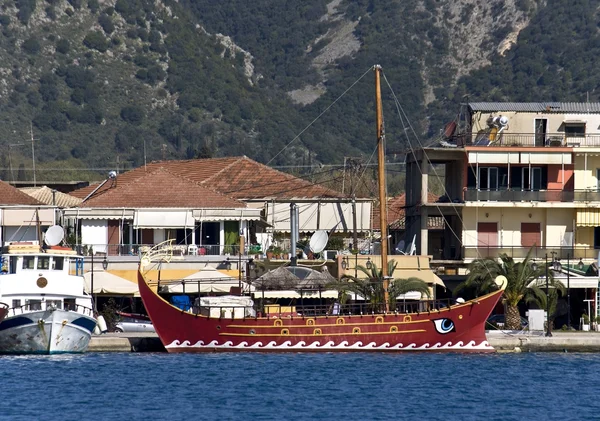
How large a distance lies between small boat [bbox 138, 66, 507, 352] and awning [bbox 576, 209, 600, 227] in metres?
15.8

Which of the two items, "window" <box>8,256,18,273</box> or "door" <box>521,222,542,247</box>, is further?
"door" <box>521,222,542,247</box>

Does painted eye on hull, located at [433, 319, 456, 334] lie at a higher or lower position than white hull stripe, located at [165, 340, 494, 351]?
higher

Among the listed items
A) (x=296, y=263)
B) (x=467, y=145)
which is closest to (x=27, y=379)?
(x=296, y=263)

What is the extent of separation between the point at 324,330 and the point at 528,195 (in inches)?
760

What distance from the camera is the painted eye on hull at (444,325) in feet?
190

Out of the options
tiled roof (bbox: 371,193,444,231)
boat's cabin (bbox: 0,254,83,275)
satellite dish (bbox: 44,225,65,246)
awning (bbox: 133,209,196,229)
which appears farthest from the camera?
tiled roof (bbox: 371,193,444,231)

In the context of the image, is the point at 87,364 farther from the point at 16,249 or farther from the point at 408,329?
the point at 408,329

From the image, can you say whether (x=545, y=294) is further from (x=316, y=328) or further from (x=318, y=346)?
(x=316, y=328)

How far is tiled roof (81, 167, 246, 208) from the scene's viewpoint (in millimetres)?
72750

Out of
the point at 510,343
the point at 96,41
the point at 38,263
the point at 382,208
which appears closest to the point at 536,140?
the point at 382,208

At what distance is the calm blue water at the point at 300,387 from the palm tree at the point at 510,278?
5.21 meters

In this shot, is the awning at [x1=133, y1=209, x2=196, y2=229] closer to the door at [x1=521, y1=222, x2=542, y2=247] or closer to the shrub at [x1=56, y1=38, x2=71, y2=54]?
the door at [x1=521, y1=222, x2=542, y2=247]

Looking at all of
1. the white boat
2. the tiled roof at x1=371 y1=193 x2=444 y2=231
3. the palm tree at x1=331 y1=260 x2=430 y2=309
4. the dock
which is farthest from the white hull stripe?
the tiled roof at x1=371 y1=193 x2=444 y2=231

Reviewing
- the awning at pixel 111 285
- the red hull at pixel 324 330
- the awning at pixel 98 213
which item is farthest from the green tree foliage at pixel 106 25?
the red hull at pixel 324 330
